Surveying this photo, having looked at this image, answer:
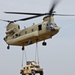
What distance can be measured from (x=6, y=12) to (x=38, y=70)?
13.1m

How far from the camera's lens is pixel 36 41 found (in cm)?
13038

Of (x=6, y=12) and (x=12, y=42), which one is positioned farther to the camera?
(x=12, y=42)

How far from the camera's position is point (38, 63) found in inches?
5118

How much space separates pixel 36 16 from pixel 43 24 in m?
2.34

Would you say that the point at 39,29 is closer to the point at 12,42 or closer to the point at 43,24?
the point at 43,24

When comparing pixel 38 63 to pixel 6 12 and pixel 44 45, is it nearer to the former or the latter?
pixel 44 45

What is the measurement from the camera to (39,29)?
130 m

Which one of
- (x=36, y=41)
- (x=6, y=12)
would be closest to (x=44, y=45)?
(x=36, y=41)

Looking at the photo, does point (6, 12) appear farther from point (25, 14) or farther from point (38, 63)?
point (38, 63)

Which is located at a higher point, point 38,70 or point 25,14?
point 25,14

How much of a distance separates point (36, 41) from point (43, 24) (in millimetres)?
3763

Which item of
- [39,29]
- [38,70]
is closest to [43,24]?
[39,29]

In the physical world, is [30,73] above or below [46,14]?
below

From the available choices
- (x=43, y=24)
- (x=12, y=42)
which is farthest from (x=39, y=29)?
(x=12, y=42)
